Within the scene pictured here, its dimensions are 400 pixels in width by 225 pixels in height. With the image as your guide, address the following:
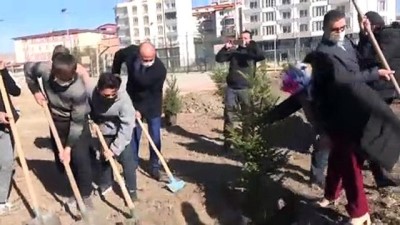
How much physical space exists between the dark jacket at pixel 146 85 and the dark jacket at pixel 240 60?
158 centimetres

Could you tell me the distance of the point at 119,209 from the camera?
6.70 m

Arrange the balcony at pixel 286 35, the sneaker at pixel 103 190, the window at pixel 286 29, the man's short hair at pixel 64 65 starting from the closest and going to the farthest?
the man's short hair at pixel 64 65, the sneaker at pixel 103 190, the balcony at pixel 286 35, the window at pixel 286 29

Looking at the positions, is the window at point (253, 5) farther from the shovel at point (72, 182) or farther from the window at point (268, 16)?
the shovel at point (72, 182)

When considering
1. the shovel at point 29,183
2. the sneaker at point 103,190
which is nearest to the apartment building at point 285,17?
the sneaker at point 103,190

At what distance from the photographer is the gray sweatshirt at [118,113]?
6352 millimetres

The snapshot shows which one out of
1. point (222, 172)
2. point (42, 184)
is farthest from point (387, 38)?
point (42, 184)

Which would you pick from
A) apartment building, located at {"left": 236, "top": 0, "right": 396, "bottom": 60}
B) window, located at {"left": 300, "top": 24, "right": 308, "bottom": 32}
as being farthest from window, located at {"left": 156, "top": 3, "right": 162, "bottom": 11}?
window, located at {"left": 300, "top": 24, "right": 308, "bottom": 32}

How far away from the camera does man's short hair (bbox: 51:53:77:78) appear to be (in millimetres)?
5719

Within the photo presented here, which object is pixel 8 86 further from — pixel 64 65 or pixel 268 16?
pixel 268 16

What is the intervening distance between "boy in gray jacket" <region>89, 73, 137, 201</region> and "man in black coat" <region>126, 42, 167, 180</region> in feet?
1.25

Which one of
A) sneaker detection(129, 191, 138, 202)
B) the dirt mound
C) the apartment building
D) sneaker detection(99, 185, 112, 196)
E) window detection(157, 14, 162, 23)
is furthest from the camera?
window detection(157, 14, 162, 23)

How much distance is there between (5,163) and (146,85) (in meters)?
1.86

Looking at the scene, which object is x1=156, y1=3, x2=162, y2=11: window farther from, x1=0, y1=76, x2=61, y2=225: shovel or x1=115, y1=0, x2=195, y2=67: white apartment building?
x1=0, y1=76, x2=61, y2=225: shovel

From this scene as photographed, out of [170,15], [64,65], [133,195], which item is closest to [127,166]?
[133,195]
